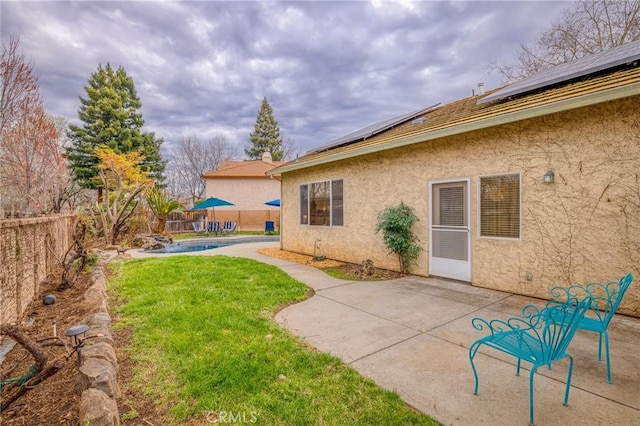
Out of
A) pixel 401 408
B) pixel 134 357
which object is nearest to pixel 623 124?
pixel 401 408

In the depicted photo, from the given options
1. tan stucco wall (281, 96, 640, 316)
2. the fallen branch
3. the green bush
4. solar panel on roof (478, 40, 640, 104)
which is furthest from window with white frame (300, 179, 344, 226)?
the fallen branch

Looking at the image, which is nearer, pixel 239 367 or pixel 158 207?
pixel 239 367

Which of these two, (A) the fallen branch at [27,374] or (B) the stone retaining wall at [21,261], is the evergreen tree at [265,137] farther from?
(A) the fallen branch at [27,374]

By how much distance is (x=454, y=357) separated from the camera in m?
2.98

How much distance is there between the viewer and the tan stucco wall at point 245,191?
2198cm

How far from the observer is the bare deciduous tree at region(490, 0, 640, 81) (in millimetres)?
11016

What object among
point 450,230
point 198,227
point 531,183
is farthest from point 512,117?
point 198,227

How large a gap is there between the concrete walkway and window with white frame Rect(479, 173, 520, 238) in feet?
3.79

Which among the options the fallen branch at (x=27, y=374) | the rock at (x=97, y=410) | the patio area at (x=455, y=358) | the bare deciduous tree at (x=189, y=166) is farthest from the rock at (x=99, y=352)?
the bare deciduous tree at (x=189, y=166)

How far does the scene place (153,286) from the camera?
5.65 meters

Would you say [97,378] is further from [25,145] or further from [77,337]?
[25,145]

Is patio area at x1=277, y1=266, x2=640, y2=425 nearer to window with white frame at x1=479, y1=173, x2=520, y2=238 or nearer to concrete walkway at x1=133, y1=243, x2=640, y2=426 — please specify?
concrete walkway at x1=133, y1=243, x2=640, y2=426

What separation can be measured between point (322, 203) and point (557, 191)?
5.93 meters

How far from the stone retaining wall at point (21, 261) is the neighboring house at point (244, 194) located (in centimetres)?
1563
